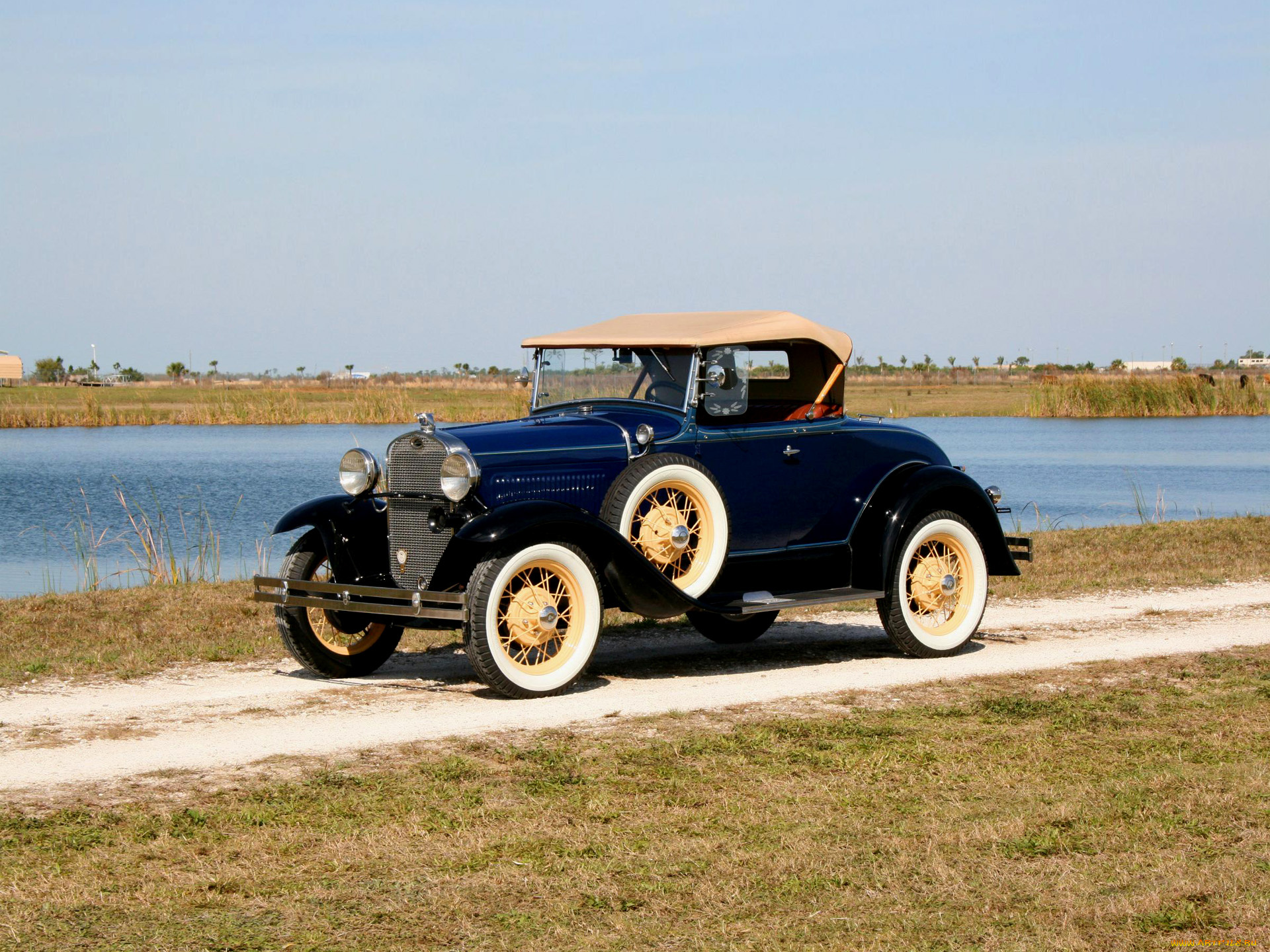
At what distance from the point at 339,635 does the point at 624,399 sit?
93.3 inches

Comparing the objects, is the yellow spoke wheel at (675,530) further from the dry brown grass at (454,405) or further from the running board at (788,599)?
the dry brown grass at (454,405)

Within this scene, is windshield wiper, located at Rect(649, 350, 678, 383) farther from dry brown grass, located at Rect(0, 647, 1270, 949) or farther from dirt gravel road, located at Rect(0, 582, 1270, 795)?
dry brown grass, located at Rect(0, 647, 1270, 949)

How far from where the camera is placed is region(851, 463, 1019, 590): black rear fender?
30.6 feet

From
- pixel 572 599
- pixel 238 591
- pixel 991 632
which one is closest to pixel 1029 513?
pixel 991 632

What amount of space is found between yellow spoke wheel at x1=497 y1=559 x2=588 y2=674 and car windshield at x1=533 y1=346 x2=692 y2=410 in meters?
1.54

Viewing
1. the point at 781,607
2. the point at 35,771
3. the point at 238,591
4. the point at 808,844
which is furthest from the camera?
the point at 238,591

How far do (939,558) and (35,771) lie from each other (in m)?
5.93

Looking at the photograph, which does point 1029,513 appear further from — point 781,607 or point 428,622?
point 428,622

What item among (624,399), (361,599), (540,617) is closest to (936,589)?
(624,399)

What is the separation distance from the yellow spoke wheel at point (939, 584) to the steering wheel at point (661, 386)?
2000mm

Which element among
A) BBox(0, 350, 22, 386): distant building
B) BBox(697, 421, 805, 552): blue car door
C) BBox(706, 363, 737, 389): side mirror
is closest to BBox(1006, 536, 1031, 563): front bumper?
BBox(697, 421, 805, 552): blue car door

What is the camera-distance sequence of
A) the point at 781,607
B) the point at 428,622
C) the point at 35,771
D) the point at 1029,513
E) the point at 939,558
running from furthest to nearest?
the point at 1029,513
the point at 939,558
the point at 781,607
the point at 428,622
the point at 35,771

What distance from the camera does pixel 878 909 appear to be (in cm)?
441

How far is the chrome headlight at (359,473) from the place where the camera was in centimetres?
864
